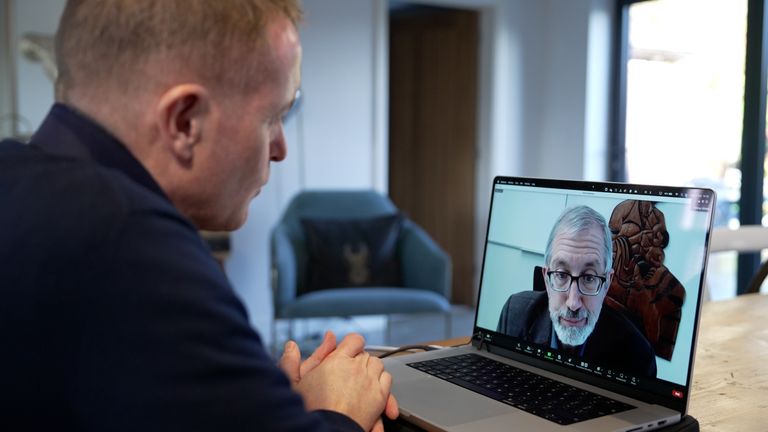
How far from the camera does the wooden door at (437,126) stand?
16.9 ft

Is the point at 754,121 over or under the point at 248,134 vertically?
over

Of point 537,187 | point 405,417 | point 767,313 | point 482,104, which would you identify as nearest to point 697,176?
point 482,104

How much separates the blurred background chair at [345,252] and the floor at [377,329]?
1.79 ft

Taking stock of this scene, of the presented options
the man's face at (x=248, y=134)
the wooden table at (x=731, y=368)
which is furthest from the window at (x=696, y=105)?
the man's face at (x=248, y=134)

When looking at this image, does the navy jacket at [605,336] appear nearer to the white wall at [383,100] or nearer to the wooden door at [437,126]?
the white wall at [383,100]

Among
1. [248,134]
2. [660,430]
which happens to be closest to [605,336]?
[660,430]

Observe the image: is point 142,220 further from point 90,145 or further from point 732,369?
point 732,369

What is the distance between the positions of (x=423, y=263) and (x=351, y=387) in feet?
8.90

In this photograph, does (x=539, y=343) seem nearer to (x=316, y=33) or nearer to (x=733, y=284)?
(x=316, y=33)

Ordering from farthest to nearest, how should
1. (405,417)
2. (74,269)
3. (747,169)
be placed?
(747,169), (405,417), (74,269)

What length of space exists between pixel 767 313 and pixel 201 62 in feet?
4.74

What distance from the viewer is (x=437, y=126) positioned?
5387 millimetres

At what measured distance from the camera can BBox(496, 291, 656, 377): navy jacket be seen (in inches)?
38.2

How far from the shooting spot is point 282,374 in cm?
62
